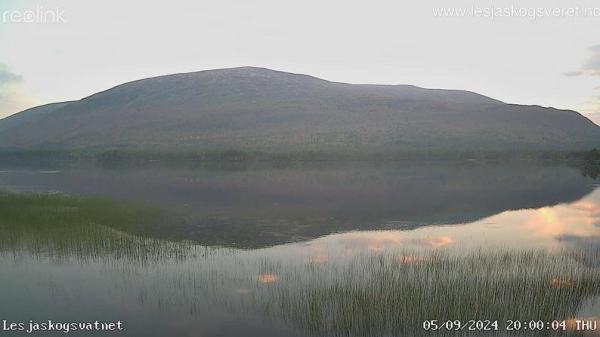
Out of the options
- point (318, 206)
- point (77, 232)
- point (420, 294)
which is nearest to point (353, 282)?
point (420, 294)

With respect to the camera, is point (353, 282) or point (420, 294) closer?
point (420, 294)

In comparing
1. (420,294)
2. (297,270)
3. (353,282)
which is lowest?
(297,270)

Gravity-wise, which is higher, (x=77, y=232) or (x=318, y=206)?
(x=77, y=232)

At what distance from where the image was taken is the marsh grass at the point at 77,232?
76.9 ft

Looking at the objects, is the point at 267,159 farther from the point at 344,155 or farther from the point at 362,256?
the point at 362,256

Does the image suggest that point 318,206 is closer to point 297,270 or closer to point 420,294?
point 297,270

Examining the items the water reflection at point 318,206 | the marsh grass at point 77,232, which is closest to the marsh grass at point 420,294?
the water reflection at point 318,206

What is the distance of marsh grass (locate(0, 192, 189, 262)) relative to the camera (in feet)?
76.9

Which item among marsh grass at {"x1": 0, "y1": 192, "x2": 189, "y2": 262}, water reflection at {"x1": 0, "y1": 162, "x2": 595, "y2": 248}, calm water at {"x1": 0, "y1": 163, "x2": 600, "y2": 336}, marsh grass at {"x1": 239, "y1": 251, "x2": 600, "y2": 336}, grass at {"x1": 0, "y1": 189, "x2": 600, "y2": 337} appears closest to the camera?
marsh grass at {"x1": 239, "y1": 251, "x2": 600, "y2": 336}

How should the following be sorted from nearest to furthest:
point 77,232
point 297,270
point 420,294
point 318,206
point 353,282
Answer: point 420,294
point 353,282
point 297,270
point 77,232
point 318,206

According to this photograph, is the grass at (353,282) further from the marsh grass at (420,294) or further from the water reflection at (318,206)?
the water reflection at (318,206)

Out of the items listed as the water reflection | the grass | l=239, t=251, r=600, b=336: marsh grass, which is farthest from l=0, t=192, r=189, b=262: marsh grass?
l=239, t=251, r=600, b=336: marsh grass

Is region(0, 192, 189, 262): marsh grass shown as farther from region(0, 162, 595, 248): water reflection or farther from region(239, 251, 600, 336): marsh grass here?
region(239, 251, 600, 336): marsh grass

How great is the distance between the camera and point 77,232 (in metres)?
27.9
